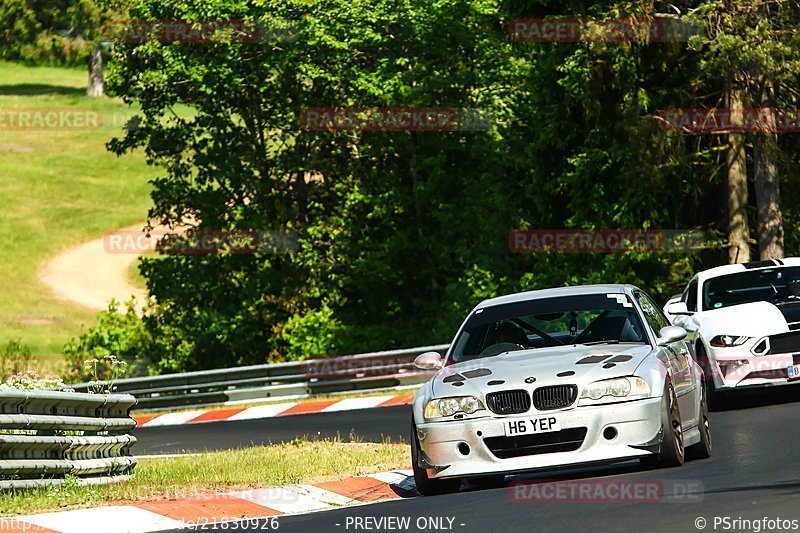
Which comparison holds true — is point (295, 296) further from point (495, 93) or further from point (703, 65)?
point (703, 65)

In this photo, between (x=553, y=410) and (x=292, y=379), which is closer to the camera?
(x=553, y=410)

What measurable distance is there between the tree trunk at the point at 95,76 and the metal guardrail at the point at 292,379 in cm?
7386

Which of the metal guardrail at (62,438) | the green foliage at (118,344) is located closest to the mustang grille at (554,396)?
Result: the metal guardrail at (62,438)

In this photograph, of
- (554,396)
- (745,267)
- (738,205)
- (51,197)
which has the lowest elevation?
(51,197)

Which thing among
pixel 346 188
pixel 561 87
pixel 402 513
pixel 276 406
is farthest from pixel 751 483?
pixel 346 188

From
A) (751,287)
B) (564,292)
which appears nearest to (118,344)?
(751,287)

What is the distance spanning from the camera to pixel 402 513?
10.3 metres

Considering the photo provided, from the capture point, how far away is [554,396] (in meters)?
10.9

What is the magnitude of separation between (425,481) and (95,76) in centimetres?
9546

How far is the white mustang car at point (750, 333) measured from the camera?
16578 mm

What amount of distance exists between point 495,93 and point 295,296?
29.8 feet

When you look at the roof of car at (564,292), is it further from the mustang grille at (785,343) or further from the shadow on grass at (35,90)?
the shadow on grass at (35,90)

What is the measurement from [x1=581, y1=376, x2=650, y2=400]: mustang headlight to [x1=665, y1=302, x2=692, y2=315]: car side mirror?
686cm

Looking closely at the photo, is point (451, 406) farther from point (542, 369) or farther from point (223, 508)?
point (223, 508)
